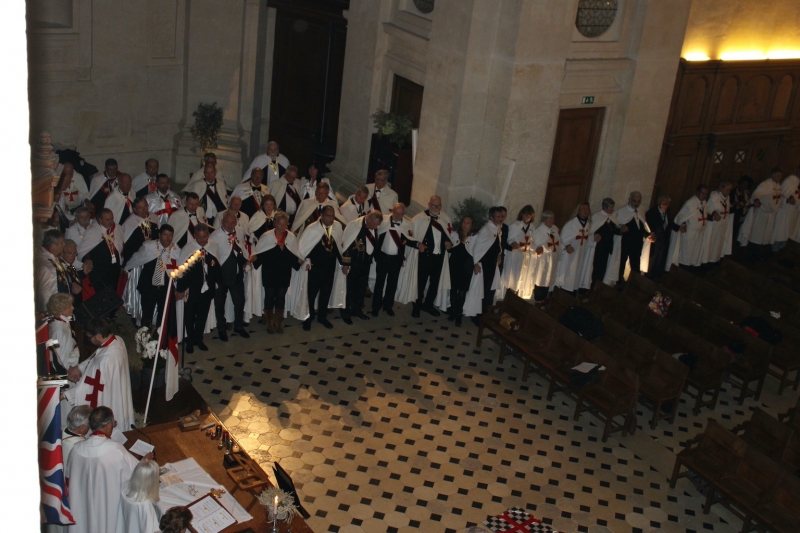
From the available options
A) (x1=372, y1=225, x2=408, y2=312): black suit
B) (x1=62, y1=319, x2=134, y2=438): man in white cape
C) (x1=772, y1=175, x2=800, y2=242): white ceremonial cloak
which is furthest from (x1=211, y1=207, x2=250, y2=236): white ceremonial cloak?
(x1=772, y1=175, x2=800, y2=242): white ceremonial cloak

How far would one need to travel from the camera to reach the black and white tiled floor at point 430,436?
9547 millimetres

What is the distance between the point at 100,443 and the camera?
23.0ft

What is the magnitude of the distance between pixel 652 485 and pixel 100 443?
6276 millimetres

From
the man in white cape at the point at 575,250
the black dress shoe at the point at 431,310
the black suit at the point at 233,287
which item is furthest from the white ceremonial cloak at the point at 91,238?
the man in white cape at the point at 575,250

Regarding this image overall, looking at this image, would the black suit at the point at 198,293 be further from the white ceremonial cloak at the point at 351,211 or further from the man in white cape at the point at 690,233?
the man in white cape at the point at 690,233

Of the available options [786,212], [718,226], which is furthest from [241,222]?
[786,212]

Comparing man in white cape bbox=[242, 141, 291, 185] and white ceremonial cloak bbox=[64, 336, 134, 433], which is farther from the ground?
man in white cape bbox=[242, 141, 291, 185]

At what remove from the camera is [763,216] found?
16578 millimetres

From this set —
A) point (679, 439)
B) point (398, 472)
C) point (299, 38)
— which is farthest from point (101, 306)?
point (299, 38)

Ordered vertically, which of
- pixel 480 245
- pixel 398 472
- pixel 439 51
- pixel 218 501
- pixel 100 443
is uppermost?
pixel 439 51

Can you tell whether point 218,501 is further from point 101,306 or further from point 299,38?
point 299,38

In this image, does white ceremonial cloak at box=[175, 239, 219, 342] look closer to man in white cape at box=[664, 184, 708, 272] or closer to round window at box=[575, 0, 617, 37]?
round window at box=[575, 0, 617, 37]

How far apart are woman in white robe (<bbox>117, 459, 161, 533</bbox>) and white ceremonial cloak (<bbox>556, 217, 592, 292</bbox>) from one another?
8492 millimetres

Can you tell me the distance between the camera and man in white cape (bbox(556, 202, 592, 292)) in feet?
45.3
